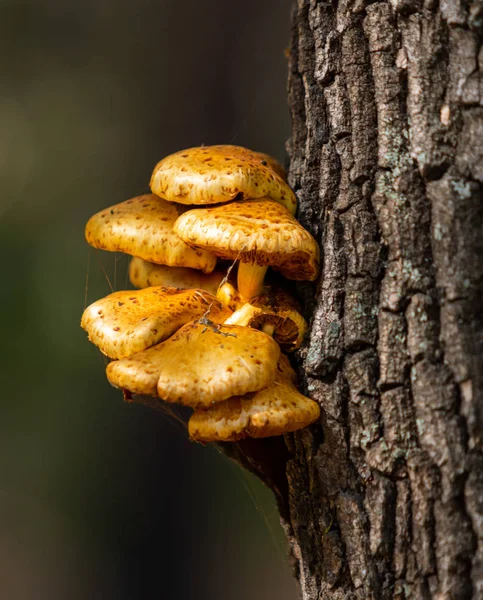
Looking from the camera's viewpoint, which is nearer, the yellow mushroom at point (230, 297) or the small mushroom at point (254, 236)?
the small mushroom at point (254, 236)

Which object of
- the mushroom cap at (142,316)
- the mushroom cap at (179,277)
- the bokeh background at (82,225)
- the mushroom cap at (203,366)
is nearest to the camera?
the mushroom cap at (203,366)

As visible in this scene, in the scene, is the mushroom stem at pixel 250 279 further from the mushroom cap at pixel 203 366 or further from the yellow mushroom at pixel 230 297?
the mushroom cap at pixel 203 366

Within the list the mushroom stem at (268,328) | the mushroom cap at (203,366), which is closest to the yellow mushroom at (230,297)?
the mushroom stem at (268,328)

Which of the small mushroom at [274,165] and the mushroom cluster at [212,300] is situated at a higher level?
the small mushroom at [274,165]

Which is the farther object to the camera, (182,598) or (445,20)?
(182,598)

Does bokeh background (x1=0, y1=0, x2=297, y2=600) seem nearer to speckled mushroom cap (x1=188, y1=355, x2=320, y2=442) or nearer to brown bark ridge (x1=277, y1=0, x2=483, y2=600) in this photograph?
brown bark ridge (x1=277, y1=0, x2=483, y2=600)

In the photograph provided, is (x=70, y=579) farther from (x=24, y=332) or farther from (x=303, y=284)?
(x=303, y=284)

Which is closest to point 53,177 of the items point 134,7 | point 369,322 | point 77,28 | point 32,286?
point 32,286
